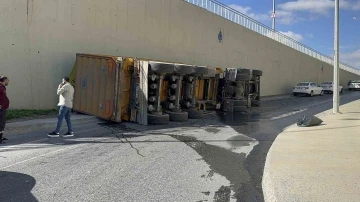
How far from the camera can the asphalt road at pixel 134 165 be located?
499 cm

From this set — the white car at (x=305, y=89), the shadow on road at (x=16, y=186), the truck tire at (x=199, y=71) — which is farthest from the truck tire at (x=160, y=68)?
the white car at (x=305, y=89)

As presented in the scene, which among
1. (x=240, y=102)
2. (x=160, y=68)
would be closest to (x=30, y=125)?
(x=160, y=68)

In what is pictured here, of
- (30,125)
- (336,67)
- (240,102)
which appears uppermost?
(336,67)

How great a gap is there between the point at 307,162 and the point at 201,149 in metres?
2.62

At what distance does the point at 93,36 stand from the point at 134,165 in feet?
34.3

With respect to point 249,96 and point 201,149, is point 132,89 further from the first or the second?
point 249,96

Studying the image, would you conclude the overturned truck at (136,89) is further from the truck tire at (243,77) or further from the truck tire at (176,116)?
the truck tire at (243,77)

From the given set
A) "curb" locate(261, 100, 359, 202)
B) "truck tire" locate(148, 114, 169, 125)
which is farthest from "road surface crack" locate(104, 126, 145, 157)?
"curb" locate(261, 100, 359, 202)

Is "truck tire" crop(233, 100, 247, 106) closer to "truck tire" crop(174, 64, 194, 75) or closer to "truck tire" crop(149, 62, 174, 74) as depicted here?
"truck tire" crop(174, 64, 194, 75)

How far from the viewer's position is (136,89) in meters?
12.1

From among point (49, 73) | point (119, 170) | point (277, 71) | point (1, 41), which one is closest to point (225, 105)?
point (49, 73)

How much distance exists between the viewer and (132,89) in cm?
1226

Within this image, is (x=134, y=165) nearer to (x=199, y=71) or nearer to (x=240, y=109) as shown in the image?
(x=199, y=71)

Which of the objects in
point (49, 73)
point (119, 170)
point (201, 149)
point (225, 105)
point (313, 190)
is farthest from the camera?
point (225, 105)
